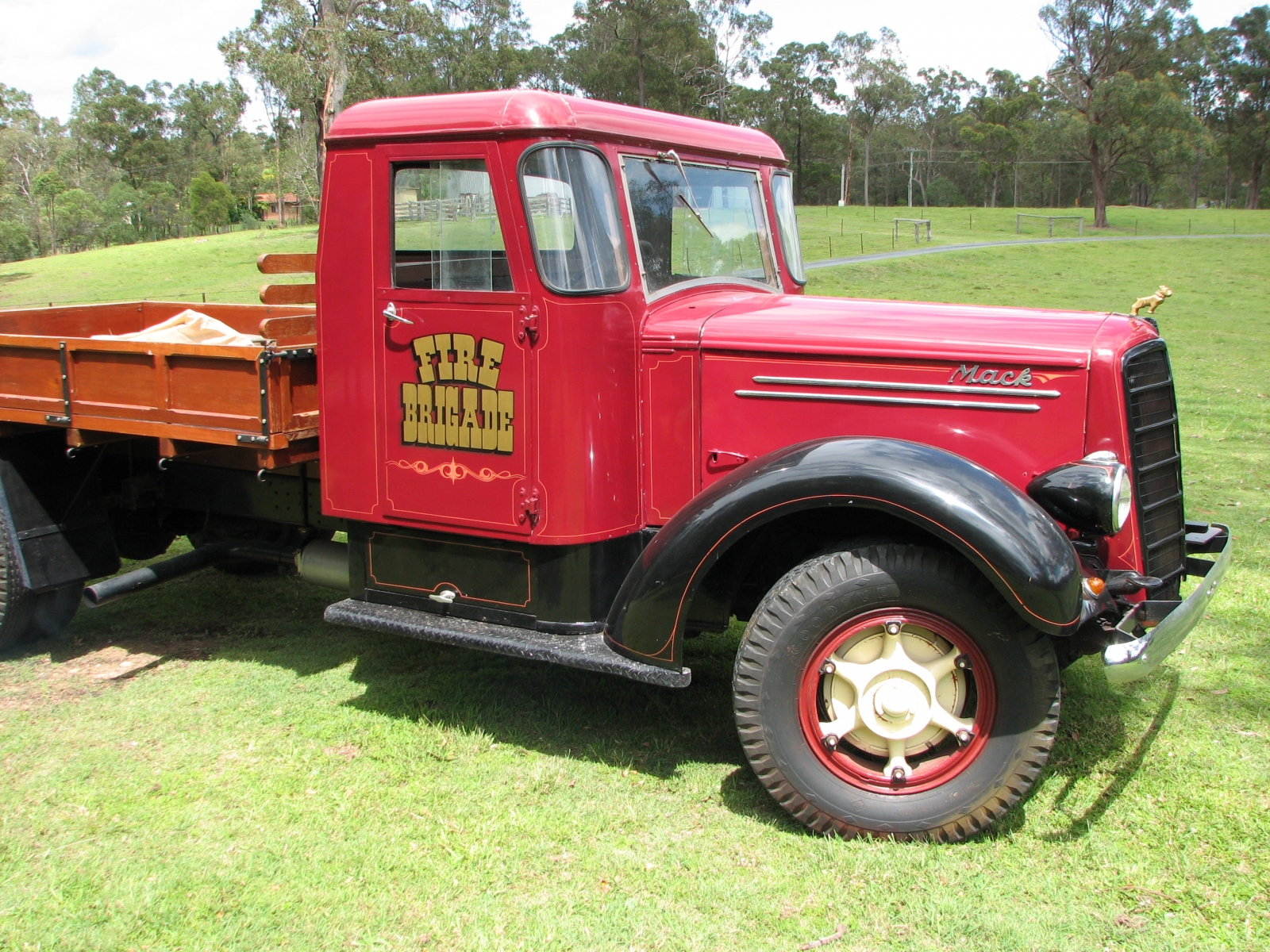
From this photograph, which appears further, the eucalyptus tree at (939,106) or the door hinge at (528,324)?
the eucalyptus tree at (939,106)

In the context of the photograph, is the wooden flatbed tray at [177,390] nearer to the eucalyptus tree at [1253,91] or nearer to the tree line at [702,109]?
the tree line at [702,109]

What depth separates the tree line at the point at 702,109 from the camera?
33.8m

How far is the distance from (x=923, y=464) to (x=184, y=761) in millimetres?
2891

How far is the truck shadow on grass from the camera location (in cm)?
381

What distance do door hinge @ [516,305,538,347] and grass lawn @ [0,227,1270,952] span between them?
1553 mm

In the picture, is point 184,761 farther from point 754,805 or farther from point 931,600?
point 931,600

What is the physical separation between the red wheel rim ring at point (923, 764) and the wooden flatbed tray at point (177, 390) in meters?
2.23

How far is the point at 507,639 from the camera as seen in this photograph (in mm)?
3750

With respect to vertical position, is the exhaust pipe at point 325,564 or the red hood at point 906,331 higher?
the red hood at point 906,331

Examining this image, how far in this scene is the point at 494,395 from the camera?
371 cm

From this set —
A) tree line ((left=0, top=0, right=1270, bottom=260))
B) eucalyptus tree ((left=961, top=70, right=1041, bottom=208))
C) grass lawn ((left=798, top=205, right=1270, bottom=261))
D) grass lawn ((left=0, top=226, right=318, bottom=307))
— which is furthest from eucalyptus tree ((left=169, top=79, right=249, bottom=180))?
eucalyptus tree ((left=961, top=70, right=1041, bottom=208))

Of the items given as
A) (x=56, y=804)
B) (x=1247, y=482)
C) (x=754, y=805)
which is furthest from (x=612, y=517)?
(x=1247, y=482)

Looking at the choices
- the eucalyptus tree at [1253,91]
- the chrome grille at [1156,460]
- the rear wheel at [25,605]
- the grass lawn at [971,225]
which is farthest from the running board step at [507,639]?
the eucalyptus tree at [1253,91]

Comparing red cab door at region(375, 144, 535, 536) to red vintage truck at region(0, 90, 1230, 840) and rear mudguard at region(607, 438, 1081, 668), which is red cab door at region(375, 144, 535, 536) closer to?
red vintage truck at region(0, 90, 1230, 840)
